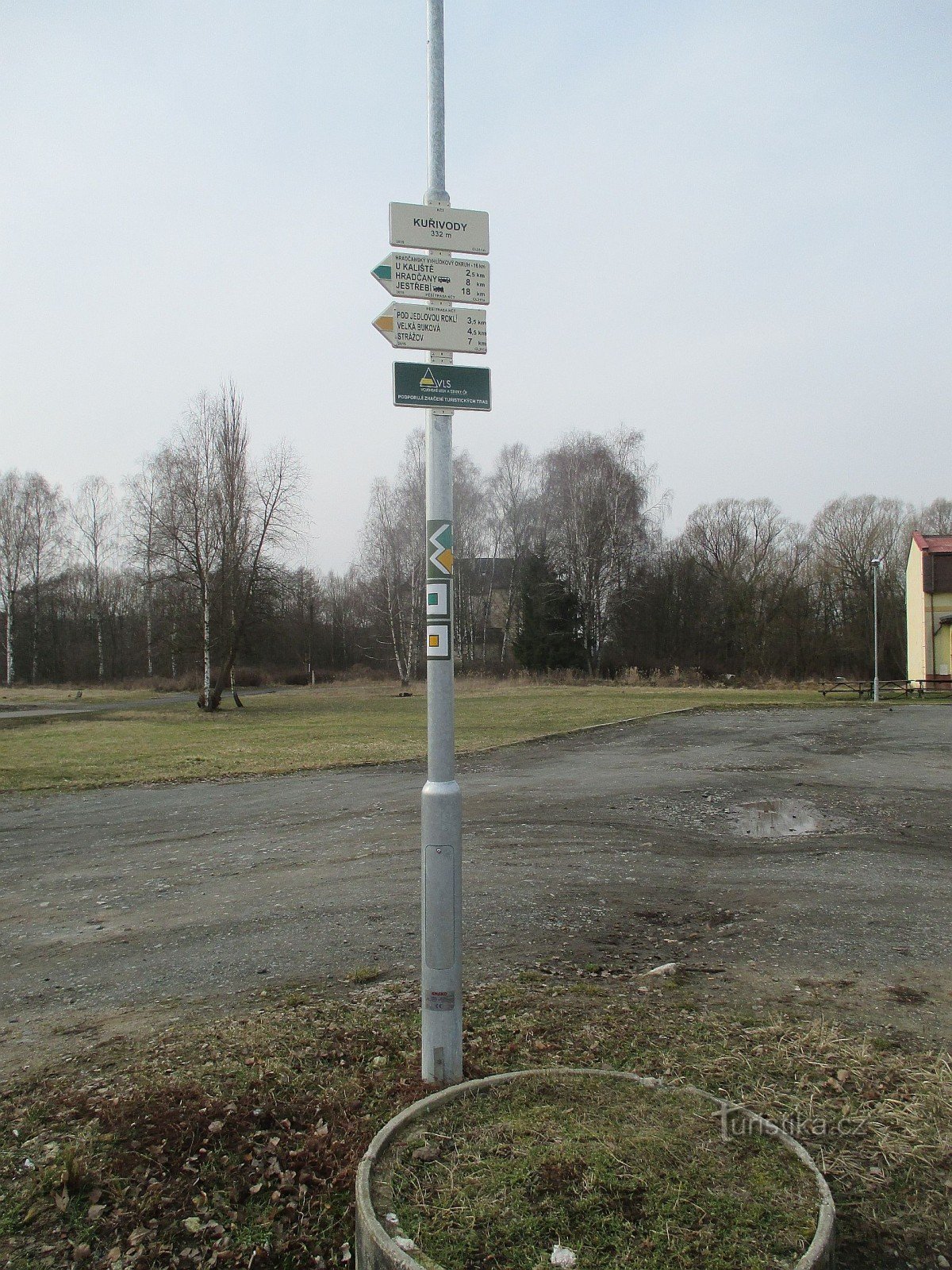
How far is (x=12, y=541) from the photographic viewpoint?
52.0 m

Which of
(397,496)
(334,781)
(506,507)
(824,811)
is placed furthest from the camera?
(506,507)

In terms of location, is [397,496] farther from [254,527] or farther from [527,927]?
[527,927]

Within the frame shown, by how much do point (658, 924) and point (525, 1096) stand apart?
9.64ft

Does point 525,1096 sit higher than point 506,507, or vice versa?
point 506,507

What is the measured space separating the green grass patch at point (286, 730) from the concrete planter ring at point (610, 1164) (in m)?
11.4

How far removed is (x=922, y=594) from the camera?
123 ft

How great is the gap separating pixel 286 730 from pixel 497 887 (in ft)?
55.4

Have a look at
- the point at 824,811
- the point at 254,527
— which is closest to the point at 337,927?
the point at 824,811

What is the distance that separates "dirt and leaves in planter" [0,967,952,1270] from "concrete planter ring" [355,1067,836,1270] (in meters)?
0.21

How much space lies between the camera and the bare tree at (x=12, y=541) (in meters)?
51.5

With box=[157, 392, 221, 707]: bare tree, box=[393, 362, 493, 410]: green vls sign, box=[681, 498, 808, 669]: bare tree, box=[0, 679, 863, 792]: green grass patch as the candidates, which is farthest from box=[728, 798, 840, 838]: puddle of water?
box=[681, 498, 808, 669]: bare tree

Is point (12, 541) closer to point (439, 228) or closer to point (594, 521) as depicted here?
point (594, 521)

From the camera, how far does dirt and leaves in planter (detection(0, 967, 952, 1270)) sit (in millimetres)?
2443

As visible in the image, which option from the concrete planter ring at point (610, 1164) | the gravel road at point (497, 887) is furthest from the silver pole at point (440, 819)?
the gravel road at point (497, 887)
